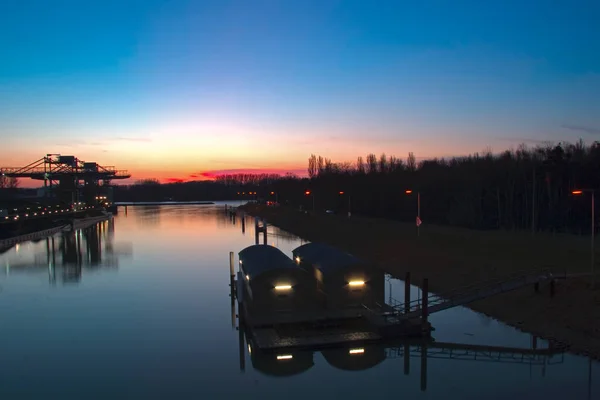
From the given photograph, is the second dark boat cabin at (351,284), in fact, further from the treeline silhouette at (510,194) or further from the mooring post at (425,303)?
the treeline silhouette at (510,194)

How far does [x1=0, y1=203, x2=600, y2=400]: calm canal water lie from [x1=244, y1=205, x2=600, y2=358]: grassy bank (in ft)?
3.99

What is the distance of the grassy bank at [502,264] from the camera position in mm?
20219

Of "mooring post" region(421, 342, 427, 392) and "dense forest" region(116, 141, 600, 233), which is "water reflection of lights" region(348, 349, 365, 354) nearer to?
"mooring post" region(421, 342, 427, 392)

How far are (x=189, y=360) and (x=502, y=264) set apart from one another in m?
22.5

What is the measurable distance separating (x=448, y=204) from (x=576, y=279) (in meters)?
47.8

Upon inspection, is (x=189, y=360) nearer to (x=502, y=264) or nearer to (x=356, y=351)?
(x=356, y=351)

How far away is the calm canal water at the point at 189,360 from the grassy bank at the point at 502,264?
1217 mm

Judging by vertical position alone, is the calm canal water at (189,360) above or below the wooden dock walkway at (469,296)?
below

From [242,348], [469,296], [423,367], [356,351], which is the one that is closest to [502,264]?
[469,296]

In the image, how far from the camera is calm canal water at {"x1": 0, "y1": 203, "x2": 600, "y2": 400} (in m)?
16.0

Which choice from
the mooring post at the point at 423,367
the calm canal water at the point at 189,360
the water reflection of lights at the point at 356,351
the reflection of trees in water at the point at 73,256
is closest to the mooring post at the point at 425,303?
the mooring post at the point at 423,367

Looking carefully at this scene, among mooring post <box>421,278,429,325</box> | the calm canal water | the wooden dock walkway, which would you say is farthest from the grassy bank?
mooring post <box>421,278,429,325</box>

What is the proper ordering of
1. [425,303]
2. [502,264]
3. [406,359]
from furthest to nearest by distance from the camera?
[502,264] < [425,303] < [406,359]

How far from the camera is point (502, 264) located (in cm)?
3241
